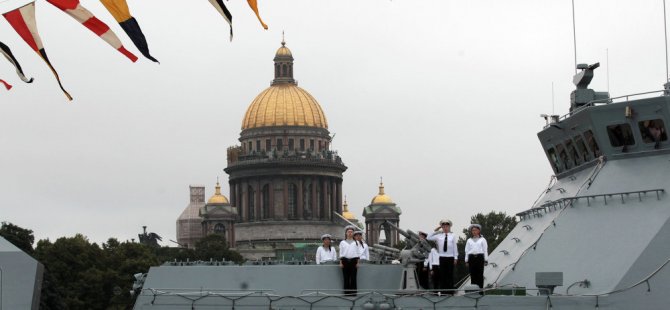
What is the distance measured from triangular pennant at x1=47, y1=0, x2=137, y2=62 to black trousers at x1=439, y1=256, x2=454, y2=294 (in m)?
5.35

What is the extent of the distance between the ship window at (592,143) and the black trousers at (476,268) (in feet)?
7.87

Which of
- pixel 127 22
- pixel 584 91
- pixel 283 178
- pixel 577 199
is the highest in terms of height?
pixel 283 178

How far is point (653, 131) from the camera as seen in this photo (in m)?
21.0

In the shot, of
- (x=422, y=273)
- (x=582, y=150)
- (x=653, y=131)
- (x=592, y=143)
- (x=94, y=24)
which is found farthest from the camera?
(x=582, y=150)

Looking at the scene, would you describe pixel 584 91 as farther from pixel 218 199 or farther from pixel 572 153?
pixel 218 199

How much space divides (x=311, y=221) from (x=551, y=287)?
556 ft

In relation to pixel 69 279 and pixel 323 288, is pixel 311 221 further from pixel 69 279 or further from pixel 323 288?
pixel 323 288

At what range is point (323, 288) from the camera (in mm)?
21828

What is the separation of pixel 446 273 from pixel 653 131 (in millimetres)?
3600

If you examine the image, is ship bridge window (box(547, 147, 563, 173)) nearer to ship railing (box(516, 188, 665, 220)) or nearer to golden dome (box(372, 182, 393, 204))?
ship railing (box(516, 188, 665, 220))

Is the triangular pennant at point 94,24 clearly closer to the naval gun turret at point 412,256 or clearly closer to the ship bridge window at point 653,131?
the naval gun turret at point 412,256

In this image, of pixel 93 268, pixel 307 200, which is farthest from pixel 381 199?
pixel 93 268

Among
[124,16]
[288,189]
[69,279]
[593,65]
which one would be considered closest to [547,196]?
[593,65]

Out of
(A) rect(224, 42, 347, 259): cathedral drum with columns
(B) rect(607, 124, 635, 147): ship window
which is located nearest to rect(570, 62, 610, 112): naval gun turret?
(B) rect(607, 124, 635, 147): ship window
